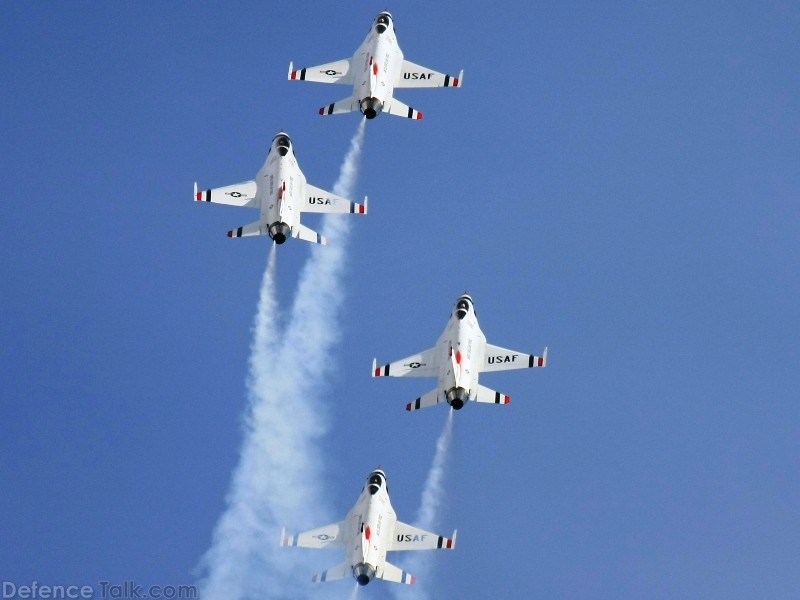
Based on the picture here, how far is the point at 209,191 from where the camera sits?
157 metres

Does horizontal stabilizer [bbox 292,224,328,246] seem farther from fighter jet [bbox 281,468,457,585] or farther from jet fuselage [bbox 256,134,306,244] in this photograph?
fighter jet [bbox 281,468,457,585]

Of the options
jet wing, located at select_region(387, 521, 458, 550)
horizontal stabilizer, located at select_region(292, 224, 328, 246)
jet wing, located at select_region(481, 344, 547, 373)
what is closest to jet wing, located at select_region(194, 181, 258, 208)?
horizontal stabilizer, located at select_region(292, 224, 328, 246)

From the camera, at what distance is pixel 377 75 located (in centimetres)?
15612

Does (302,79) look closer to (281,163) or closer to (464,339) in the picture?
(281,163)

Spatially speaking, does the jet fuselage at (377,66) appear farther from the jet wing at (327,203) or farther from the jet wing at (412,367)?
the jet wing at (412,367)

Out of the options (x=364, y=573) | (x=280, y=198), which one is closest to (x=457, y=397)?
(x=364, y=573)

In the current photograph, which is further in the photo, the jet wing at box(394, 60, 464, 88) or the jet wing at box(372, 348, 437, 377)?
the jet wing at box(394, 60, 464, 88)

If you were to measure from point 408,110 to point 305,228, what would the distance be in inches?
472

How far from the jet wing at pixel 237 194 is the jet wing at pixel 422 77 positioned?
46.7ft

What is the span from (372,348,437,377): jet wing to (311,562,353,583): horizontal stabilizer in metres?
15.6

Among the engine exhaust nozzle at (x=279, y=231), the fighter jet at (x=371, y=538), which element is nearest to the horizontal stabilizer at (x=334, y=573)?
the fighter jet at (x=371, y=538)

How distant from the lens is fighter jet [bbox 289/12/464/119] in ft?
512

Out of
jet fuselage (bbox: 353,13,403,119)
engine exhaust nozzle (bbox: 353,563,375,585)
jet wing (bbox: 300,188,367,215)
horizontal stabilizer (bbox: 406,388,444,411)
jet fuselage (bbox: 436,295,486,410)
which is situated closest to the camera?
engine exhaust nozzle (bbox: 353,563,375,585)

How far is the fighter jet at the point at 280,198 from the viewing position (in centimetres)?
15138
